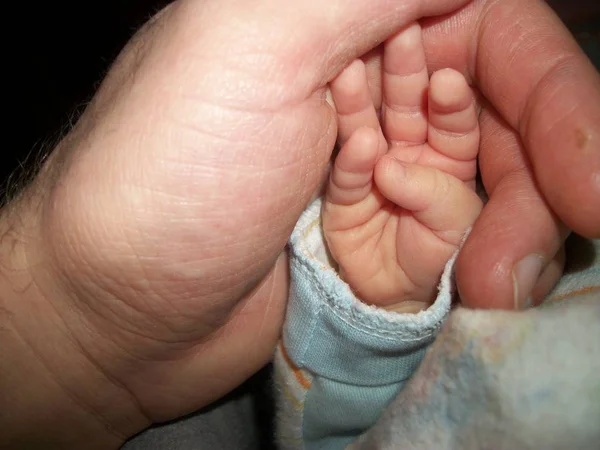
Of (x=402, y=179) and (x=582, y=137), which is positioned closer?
(x=582, y=137)

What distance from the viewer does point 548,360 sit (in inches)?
13.2

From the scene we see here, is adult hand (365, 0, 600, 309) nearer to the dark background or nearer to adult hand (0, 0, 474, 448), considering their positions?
adult hand (0, 0, 474, 448)

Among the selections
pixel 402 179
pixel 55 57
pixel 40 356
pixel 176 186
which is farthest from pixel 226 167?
pixel 55 57

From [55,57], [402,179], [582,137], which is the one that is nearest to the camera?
[582,137]

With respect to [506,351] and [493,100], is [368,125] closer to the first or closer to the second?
[493,100]

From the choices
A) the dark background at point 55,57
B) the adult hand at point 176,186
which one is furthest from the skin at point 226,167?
the dark background at point 55,57

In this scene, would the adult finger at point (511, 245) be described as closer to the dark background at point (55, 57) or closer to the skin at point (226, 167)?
the skin at point (226, 167)

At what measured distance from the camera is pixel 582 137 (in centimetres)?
42

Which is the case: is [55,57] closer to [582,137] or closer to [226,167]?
[226,167]

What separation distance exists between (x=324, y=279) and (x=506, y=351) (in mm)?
257

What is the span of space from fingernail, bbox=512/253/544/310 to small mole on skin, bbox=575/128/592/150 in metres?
0.09

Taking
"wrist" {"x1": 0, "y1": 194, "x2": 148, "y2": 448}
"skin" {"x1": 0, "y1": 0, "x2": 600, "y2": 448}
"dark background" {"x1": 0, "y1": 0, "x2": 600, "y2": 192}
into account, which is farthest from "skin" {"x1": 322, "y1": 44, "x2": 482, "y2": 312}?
"dark background" {"x1": 0, "y1": 0, "x2": 600, "y2": 192}

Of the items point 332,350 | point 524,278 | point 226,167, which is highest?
point 226,167

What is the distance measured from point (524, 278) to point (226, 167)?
246 millimetres
